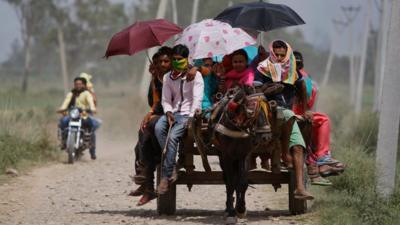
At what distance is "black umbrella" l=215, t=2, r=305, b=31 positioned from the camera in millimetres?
10766

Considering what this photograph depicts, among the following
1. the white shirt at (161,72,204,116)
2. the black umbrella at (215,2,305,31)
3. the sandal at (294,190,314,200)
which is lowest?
the sandal at (294,190,314,200)

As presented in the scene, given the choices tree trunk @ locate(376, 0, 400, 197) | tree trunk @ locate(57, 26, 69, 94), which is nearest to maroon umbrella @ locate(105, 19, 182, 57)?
tree trunk @ locate(376, 0, 400, 197)

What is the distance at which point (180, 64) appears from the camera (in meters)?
9.96

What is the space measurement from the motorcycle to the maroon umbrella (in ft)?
26.7

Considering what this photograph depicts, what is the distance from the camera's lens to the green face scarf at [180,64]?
9.97 m

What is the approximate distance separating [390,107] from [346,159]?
9.64ft

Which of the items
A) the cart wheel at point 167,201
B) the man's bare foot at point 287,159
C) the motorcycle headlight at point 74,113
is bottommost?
the cart wheel at point 167,201

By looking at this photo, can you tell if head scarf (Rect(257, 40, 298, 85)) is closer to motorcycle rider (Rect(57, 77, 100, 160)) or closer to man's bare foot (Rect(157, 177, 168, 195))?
man's bare foot (Rect(157, 177, 168, 195))

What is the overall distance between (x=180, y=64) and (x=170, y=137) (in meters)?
0.87

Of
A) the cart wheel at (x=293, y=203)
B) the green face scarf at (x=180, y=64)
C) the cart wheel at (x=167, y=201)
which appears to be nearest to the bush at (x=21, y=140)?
the cart wheel at (x=167, y=201)

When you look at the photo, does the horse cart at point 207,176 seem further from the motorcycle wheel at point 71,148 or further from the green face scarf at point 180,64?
the motorcycle wheel at point 71,148

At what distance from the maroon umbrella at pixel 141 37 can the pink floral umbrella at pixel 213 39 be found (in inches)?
10.3

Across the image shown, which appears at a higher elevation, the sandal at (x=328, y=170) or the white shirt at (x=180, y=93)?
the white shirt at (x=180, y=93)

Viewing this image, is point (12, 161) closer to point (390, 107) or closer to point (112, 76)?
point (390, 107)
